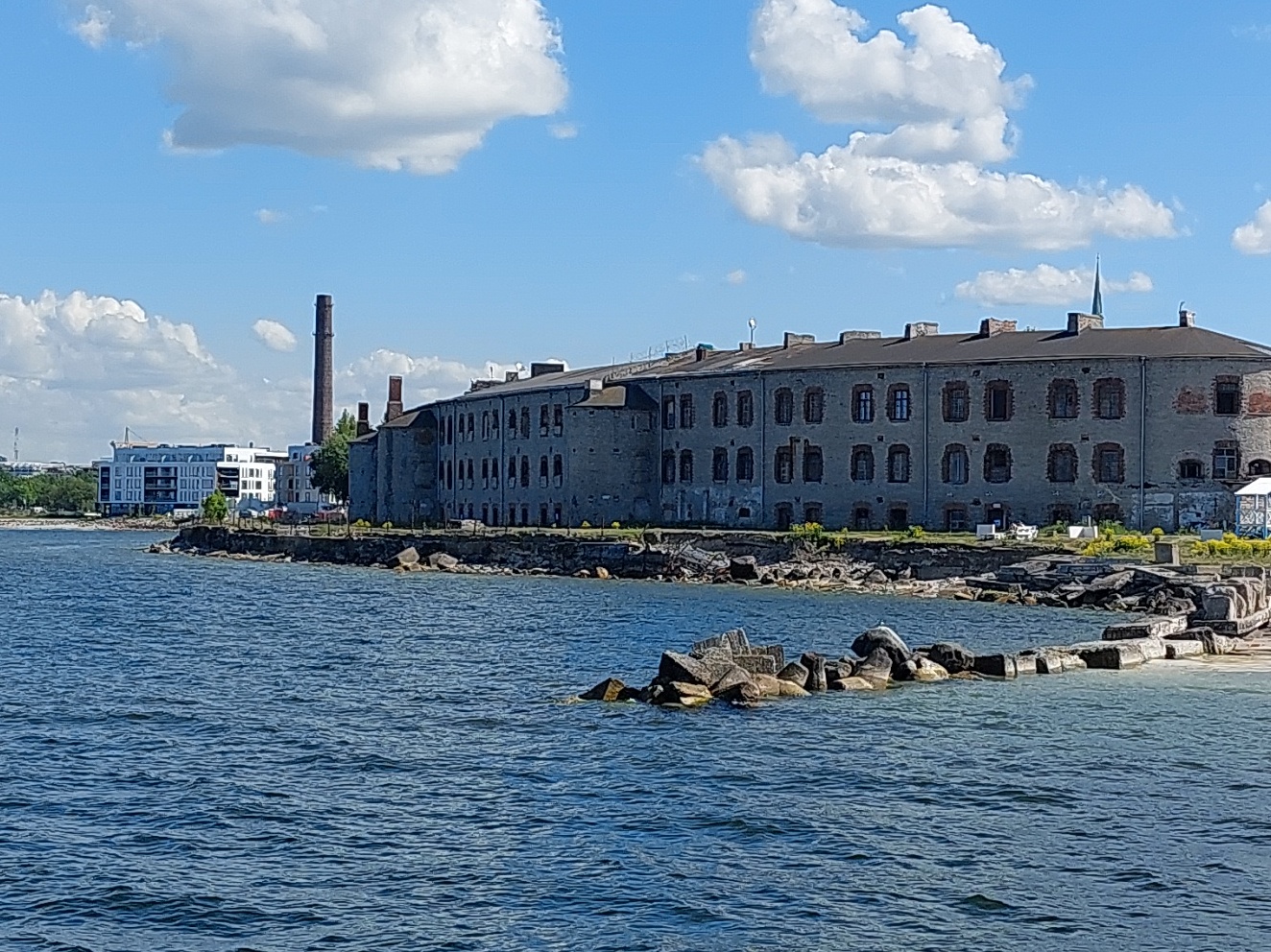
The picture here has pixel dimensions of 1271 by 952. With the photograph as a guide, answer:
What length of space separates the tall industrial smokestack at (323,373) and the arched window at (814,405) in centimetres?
6998

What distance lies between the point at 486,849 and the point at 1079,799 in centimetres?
685

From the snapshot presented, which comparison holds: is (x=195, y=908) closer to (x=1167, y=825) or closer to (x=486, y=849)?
(x=486, y=849)

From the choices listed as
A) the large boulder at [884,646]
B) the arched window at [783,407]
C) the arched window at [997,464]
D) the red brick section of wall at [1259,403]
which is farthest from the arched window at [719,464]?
the large boulder at [884,646]

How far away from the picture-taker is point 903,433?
208ft

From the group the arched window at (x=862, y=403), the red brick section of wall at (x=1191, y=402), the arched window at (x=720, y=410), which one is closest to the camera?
the red brick section of wall at (x=1191, y=402)

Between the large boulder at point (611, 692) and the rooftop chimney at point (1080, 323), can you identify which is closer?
the large boulder at point (611, 692)

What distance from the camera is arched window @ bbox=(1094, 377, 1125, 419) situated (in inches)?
2328

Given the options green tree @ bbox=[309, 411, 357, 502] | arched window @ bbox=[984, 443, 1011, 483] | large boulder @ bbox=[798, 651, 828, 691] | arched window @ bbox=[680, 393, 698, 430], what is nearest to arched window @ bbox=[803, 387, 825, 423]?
arched window @ bbox=[680, 393, 698, 430]

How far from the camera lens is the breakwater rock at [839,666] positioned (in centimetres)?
2553

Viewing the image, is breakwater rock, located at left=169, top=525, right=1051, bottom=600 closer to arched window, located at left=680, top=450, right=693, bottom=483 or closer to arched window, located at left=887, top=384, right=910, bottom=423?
arched window, located at left=680, top=450, right=693, bottom=483

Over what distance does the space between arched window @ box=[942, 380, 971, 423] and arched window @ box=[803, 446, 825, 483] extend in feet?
19.4

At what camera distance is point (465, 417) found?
8588 cm

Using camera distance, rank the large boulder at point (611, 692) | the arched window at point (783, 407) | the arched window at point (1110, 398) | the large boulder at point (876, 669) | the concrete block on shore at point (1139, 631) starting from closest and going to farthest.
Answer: the large boulder at point (611, 692)
the large boulder at point (876, 669)
the concrete block on shore at point (1139, 631)
the arched window at point (1110, 398)
the arched window at point (783, 407)

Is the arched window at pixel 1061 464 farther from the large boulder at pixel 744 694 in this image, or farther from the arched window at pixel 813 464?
the large boulder at pixel 744 694
